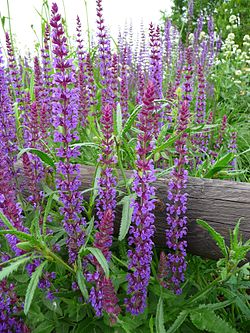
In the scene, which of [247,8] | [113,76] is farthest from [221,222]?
[247,8]

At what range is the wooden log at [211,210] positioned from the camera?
2.29m

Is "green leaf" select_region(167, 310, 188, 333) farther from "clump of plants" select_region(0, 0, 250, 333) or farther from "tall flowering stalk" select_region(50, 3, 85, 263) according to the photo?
"tall flowering stalk" select_region(50, 3, 85, 263)

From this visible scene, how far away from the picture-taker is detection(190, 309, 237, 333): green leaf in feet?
6.31

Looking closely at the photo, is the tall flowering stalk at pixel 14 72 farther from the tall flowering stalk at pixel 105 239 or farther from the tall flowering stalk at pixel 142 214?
the tall flowering stalk at pixel 142 214

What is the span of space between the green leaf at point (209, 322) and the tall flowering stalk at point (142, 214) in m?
0.26

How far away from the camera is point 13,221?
6.10 feet

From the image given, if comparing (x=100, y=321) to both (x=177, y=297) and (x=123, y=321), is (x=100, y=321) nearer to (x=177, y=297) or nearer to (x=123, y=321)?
(x=123, y=321)

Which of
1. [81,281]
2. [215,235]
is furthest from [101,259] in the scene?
[215,235]

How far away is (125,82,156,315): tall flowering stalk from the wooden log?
1.50ft

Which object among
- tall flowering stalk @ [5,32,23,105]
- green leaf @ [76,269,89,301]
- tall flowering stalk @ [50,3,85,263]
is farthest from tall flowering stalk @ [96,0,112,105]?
green leaf @ [76,269,89,301]

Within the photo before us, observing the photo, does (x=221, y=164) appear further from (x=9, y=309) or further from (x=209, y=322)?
(x=9, y=309)

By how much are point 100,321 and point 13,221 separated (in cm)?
67

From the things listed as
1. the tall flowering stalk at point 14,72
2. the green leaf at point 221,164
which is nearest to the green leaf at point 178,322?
the green leaf at point 221,164

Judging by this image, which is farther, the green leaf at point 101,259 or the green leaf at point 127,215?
the green leaf at point 127,215
